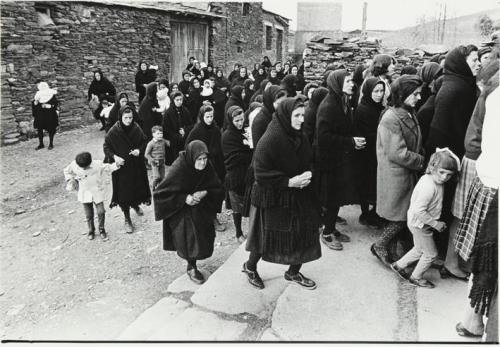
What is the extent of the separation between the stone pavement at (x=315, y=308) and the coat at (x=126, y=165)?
198 cm

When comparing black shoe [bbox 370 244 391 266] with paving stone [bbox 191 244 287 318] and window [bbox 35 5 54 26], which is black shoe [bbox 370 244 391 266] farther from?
window [bbox 35 5 54 26]

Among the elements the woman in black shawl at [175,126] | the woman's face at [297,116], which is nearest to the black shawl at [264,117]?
the woman's face at [297,116]

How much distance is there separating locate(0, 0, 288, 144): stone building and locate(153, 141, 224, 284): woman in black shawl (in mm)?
7465

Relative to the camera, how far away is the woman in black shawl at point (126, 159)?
18.7ft

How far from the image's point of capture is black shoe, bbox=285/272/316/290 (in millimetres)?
3783

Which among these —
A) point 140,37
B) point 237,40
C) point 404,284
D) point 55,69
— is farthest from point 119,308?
point 237,40

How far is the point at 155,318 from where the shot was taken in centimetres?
365

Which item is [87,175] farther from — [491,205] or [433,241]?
[491,205]

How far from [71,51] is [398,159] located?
9976mm

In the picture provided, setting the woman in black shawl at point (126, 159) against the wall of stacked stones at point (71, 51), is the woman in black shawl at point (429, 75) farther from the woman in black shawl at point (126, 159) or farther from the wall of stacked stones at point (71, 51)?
the wall of stacked stones at point (71, 51)

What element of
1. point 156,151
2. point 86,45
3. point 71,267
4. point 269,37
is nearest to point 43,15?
point 86,45

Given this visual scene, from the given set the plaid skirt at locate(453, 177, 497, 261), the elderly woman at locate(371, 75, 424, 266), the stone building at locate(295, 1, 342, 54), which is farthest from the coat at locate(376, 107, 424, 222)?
the stone building at locate(295, 1, 342, 54)

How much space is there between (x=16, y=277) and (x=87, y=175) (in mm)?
1424

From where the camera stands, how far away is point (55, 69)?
10797 millimetres
